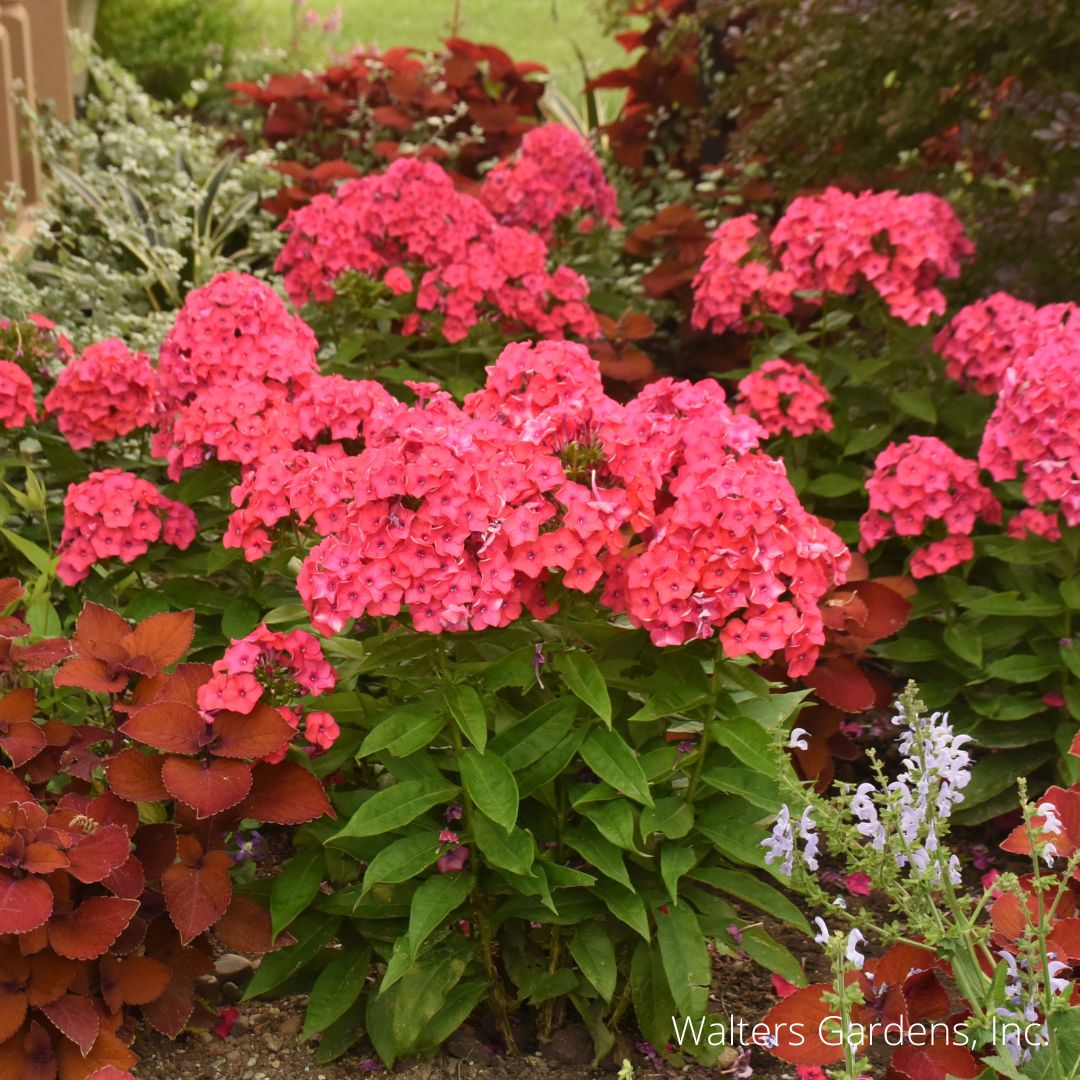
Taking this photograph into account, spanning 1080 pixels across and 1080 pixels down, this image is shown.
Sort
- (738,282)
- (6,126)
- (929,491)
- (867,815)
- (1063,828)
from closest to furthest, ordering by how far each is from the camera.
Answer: (867,815), (1063,828), (929,491), (738,282), (6,126)

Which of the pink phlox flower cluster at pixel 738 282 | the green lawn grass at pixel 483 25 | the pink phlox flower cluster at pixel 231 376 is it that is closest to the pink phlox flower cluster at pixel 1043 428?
the pink phlox flower cluster at pixel 738 282

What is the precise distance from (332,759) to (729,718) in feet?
2.32

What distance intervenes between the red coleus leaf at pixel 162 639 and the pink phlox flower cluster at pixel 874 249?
2.09 metres

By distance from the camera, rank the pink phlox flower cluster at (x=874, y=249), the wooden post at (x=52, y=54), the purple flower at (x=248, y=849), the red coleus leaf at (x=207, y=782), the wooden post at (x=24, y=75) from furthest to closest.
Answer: the wooden post at (x=52, y=54), the wooden post at (x=24, y=75), the pink phlox flower cluster at (x=874, y=249), the purple flower at (x=248, y=849), the red coleus leaf at (x=207, y=782)

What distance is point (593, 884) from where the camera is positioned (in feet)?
8.14

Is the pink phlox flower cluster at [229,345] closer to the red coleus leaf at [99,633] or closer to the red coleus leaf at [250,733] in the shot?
the red coleus leaf at [99,633]

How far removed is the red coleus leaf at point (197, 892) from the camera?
2.39 meters

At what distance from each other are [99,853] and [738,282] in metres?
2.50

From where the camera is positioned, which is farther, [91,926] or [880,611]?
[880,611]

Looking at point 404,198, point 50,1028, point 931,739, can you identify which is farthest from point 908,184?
point 50,1028

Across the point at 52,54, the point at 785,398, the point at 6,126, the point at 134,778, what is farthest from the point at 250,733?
the point at 52,54

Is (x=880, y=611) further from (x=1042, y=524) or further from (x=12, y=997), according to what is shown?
(x=12, y=997)

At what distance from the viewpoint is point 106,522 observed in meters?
2.99

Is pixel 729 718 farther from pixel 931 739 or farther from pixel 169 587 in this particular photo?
pixel 169 587
